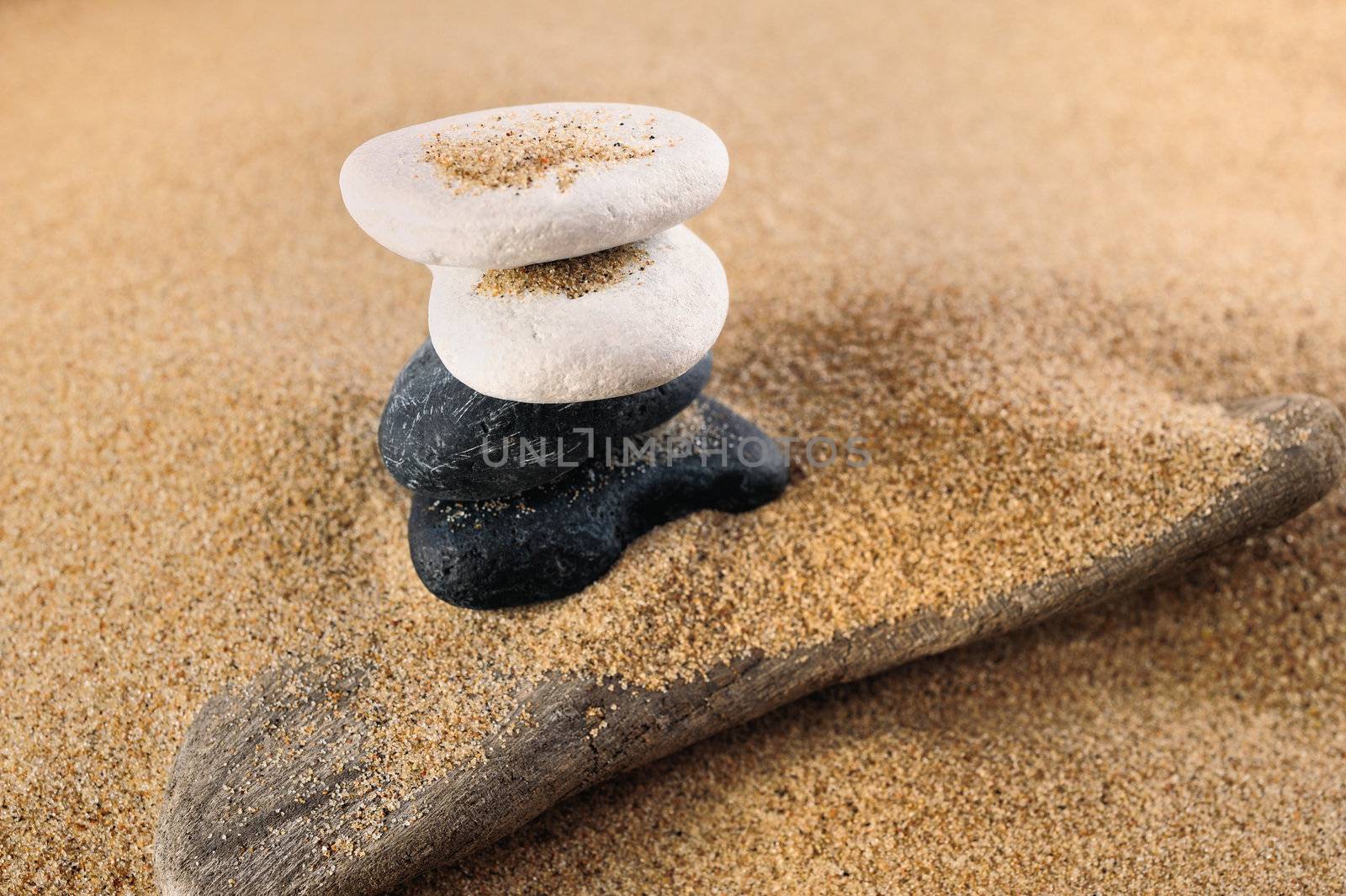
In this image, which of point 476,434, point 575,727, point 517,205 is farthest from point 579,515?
point 517,205

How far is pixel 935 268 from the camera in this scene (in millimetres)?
2992

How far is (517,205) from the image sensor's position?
1573 mm

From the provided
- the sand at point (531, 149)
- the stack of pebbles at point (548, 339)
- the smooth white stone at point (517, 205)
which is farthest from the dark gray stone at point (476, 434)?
the sand at point (531, 149)

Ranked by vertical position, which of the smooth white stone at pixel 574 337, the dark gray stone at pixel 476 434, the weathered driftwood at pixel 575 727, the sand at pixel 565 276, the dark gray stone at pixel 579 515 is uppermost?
the sand at pixel 565 276

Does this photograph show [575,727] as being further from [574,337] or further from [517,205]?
[517,205]

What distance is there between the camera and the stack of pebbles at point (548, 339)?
161 centimetres

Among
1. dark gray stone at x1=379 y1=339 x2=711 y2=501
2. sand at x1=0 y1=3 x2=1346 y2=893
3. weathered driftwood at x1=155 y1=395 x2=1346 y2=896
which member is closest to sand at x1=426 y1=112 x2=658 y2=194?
dark gray stone at x1=379 y1=339 x2=711 y2=501

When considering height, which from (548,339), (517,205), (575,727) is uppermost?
(517,205)

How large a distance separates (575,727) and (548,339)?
0.77m

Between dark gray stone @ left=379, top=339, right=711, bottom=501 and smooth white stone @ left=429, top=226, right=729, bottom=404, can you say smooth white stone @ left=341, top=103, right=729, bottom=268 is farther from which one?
dark gray stone @ left=379, top=339, right=711, bottom=501

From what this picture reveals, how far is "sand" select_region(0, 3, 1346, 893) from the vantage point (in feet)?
6.23

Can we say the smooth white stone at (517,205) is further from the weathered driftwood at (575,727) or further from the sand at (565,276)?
the weathered driftwood at (575,727)

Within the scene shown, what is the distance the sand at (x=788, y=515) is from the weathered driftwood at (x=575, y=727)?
59 millimetres

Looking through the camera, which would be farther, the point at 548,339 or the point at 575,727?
the point at 575,727
